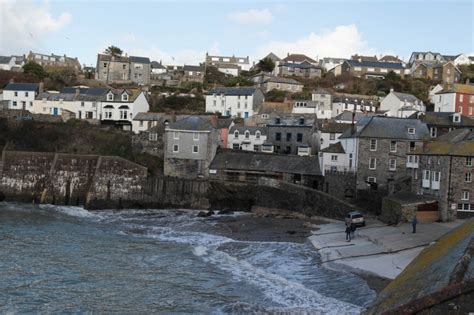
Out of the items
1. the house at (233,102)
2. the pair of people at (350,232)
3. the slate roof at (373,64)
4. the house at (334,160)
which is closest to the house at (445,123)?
the house at (334,160)

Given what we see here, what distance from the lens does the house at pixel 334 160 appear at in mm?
50219

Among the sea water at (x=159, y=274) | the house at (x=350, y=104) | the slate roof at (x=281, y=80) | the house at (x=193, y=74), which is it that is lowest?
the sea water at (x=159, y=274)

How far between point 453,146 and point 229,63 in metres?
85.6

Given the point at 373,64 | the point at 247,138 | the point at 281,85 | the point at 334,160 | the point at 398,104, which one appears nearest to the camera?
the point at 334,160

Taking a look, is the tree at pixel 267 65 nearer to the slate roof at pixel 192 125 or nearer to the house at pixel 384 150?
the slate roof at pixel 192 125

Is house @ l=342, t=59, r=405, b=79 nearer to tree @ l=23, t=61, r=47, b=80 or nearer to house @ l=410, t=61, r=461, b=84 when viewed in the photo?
house @ l=410, t=61, r=461, b=84

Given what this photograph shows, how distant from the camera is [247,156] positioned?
5566 cm

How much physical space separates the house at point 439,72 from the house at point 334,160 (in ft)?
179

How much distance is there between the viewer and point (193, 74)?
329 ft

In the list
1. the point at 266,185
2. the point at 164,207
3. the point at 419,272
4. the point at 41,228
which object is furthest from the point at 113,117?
the point at 419,272

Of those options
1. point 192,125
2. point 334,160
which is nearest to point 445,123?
point 334,160

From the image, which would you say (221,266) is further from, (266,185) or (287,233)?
(266,185)

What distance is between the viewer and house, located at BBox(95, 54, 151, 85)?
314 ft

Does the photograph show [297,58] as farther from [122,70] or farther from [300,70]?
[122,70]
